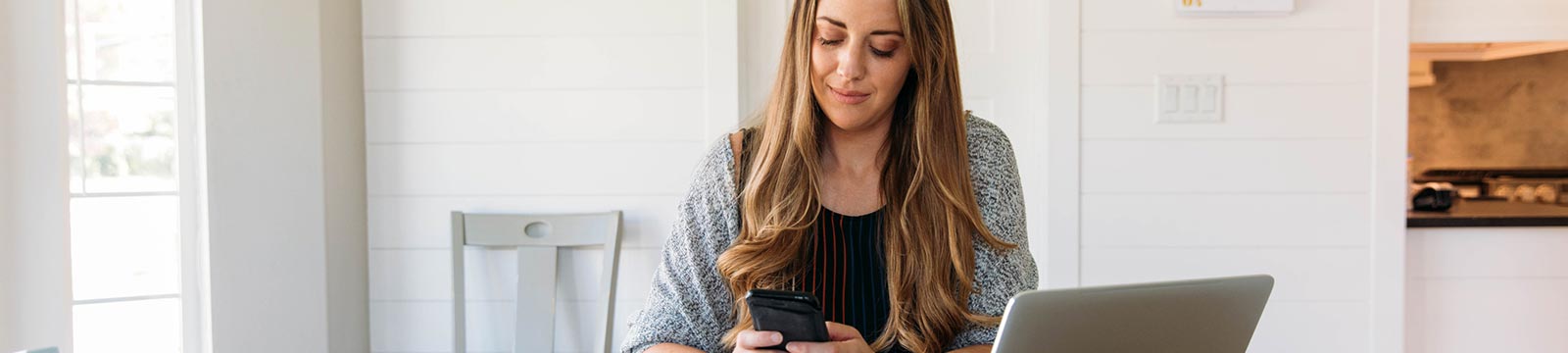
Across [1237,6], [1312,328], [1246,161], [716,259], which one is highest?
[1237,6]

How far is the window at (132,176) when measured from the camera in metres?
1.98

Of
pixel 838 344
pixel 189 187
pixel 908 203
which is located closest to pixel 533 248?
pixel 189 187

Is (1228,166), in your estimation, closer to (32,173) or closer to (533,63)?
(533,63)

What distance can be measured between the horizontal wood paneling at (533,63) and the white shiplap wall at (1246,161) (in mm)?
886

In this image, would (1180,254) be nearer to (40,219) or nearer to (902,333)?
(902,333)

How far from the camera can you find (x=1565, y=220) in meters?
2.46

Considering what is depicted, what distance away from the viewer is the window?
1980 millimetres

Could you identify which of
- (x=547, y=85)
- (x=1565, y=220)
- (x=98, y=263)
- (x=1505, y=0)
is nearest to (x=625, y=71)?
(x=547, y=85)

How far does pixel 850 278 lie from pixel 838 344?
8.7 inches

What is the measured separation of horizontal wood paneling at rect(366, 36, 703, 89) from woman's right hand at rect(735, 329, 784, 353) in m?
1.32

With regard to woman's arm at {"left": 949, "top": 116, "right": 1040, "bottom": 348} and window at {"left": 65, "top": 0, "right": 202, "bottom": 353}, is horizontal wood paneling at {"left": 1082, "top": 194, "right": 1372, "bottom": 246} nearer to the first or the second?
woman's arm at {"left": 949, "top": 116, "right": 1040, "bottom": 348}

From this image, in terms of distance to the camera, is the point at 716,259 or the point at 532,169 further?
the point at 532,169

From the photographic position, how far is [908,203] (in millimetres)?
1399

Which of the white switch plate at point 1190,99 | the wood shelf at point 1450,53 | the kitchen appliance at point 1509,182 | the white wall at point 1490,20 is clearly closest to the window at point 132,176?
the white switch plate at point 1190,99
